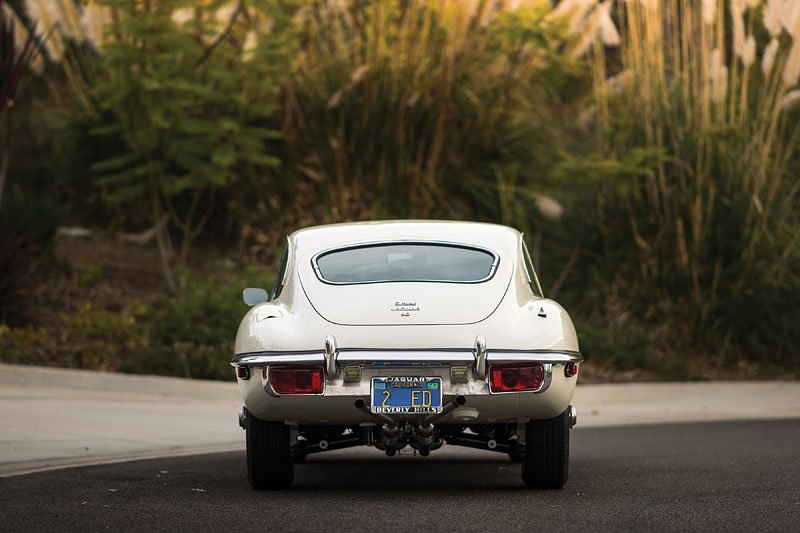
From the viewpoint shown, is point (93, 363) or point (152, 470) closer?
point (152, 470)

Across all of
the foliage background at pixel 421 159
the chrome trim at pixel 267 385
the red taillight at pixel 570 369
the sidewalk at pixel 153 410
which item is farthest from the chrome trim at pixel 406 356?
the foliage background at pixel 421 159

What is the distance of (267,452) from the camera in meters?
7.39

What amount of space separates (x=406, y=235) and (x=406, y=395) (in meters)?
1.26

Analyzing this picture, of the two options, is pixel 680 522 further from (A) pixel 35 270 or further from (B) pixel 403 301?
(A) pixel 35 270

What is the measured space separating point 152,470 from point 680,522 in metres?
3.55

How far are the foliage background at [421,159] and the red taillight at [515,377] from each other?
27.0ft

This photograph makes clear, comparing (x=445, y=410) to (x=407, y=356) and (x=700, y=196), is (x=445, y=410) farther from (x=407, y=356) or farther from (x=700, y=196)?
(x=700, y=196)

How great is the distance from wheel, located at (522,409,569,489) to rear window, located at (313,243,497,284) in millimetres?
853

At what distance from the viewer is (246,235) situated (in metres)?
18.4

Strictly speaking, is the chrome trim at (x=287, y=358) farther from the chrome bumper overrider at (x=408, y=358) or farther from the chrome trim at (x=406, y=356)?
the chrome trim at (x=406, y=356)

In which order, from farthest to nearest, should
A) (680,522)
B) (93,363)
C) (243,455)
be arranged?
(93,363)
(243,455)
(680,522)

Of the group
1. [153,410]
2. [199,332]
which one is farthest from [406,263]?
[199,332]

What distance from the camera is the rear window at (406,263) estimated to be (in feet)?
24.8

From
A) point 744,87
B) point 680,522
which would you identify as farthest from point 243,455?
point 744,87
